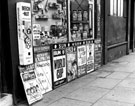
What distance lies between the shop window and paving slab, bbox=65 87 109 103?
20.8 feet

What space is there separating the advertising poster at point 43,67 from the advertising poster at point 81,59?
6.27 feet

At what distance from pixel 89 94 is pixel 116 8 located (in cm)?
774

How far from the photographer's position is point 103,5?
9.98 meters

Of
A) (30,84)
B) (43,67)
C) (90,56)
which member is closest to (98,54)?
(90,56)

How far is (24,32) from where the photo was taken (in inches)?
191

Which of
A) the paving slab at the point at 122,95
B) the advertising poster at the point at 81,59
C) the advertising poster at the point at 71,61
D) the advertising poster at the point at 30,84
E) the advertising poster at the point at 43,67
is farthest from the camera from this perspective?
the advertising poster at the point at 81,59

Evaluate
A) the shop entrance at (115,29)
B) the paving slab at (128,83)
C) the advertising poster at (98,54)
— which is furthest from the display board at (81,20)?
the paving slab at (128,83)

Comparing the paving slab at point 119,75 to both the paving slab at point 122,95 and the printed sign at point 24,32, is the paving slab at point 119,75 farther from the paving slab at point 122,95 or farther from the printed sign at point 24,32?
the printed sign at point 24,32

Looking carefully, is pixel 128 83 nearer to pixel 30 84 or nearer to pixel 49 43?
pixel 49 43

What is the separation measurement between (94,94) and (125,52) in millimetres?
9009

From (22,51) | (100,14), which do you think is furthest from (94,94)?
(100,14)

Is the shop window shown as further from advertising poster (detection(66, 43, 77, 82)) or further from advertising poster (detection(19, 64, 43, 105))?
advertising poster (detection(19, 64, 43, 105))

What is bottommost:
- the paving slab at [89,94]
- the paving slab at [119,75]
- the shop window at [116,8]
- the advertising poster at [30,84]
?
the paving slab at [89,94]

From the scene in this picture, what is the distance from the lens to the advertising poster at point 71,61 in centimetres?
699
